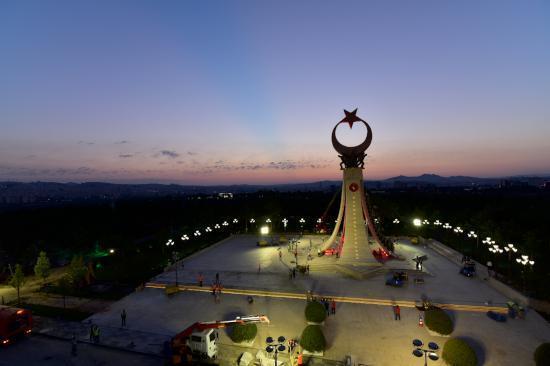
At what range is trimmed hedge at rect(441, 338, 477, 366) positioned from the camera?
13594mm

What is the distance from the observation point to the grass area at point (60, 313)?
70.6 ft

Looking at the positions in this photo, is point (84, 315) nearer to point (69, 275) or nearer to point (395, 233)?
point (69, 275)

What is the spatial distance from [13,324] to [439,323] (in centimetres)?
2414

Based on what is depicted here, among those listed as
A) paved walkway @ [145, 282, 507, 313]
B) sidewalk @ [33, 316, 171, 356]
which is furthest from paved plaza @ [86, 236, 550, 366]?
sidewalk @ [33, 316, 171, 356]

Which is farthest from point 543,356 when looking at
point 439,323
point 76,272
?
point 76,272

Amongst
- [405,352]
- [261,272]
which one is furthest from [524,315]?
[261,272]

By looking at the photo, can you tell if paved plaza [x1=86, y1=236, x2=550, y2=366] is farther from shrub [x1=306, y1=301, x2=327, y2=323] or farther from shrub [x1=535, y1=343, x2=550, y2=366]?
shrub [x1=535, y1=343, x2=550, y2=366]

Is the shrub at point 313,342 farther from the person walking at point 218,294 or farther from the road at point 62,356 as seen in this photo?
the person walking at point 218,294

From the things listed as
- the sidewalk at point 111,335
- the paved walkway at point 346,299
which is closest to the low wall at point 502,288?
the paved walkway at point 346,299

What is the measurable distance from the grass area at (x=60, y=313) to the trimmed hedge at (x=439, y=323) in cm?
2224

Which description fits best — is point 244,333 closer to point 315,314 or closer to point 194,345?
point 194,345

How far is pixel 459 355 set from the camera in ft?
44.9

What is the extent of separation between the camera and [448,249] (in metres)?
36.9

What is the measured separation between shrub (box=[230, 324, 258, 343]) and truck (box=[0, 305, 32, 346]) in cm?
1271
